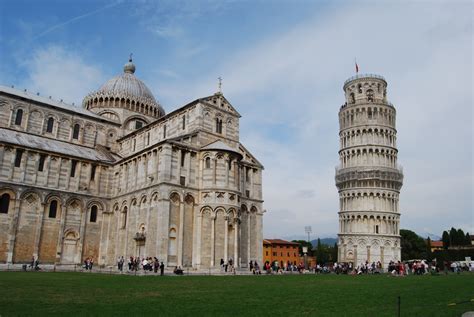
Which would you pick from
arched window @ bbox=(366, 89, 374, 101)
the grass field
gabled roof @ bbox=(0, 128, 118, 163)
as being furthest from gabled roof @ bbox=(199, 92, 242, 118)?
arched window @ bbox=(366, 89, 374, 101)

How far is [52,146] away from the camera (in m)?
38.7

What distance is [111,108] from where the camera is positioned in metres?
49.3

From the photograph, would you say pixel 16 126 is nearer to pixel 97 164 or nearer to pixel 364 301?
pixel 97 164

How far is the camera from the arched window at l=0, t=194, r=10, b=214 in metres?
33.8

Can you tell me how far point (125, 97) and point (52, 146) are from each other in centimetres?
1340

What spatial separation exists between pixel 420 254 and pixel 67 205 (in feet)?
226

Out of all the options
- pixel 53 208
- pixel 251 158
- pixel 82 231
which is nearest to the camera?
pixel 53 208

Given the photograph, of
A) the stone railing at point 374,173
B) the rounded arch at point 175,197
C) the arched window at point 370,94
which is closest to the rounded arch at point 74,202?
the rounded arch at point 175,197

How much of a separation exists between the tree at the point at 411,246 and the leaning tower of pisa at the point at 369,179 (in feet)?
74.2

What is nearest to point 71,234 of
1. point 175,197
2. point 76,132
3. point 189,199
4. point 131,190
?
point 131,190

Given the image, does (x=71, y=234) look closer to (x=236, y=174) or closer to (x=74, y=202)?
(x=74, y=202)

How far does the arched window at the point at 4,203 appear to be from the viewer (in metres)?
33.8

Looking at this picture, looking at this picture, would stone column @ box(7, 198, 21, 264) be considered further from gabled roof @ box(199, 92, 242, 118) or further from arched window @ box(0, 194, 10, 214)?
gabled roof @ box(199, 92, 242, 118)

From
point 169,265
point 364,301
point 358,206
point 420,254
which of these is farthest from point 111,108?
point 420,254
